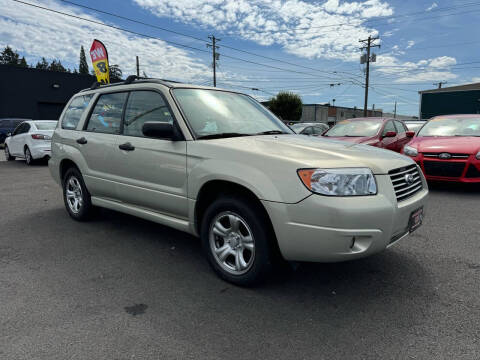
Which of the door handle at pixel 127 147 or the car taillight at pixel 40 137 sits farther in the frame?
the car taillight at pixel 40 137

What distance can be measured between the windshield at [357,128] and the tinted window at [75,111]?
5.85 m

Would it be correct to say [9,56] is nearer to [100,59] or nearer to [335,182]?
[100,59]

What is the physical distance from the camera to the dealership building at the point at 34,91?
2611 centimetres

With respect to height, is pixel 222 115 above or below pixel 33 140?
above

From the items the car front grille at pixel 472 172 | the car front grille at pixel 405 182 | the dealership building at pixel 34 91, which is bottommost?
the car front grille at pixel 472 172

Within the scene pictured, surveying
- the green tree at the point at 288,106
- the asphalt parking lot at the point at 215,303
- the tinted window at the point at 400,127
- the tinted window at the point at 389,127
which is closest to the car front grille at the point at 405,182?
the asphalt parking lot at the point at 215,303

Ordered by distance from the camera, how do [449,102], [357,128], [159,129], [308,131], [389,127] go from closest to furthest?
[159,129] → [357,128] → [389,127] → [308,131] → [449,102]

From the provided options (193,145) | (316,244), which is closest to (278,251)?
(316,244)

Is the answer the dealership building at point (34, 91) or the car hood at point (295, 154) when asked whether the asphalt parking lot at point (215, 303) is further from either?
the dealership building at point (34, 91)

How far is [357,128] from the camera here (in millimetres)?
8641

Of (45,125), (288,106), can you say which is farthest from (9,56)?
(45,125)

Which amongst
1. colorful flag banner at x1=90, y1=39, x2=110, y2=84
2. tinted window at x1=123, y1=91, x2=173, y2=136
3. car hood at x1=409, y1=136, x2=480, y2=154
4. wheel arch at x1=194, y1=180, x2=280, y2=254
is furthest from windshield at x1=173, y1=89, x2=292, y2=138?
colorful flag banner at x1=90, y1=39, x2=110, y2=84

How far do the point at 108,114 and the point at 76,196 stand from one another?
1.38m

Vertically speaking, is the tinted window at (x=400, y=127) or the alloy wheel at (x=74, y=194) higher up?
the tinted window at (x=400, y=127)
